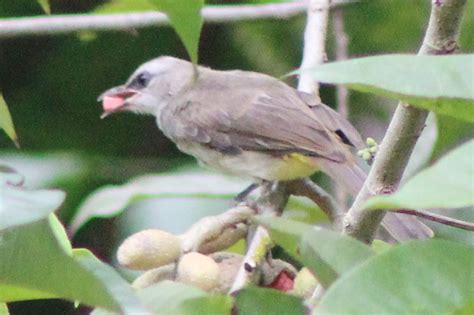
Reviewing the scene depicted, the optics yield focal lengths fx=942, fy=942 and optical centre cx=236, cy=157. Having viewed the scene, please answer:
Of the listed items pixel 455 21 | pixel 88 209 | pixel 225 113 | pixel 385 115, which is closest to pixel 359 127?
pixel 385 115

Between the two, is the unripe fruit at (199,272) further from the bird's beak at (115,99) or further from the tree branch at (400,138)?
the bird's beak at (115,99)

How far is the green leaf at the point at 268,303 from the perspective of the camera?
0.65 metres

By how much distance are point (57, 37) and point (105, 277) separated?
102 inches

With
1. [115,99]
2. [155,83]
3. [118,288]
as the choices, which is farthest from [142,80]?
[118,288]

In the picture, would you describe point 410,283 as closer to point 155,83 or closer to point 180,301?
point 180,301

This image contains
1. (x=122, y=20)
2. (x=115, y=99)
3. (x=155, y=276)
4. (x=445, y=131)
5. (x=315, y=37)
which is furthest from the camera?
(x=115, y=99)

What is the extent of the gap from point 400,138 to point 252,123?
5.63ft

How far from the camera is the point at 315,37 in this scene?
1.91m

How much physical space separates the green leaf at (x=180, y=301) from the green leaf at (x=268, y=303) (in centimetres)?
1

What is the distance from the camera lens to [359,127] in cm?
277

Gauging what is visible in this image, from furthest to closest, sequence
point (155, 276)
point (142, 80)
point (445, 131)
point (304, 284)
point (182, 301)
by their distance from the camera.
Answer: point (142, 80)
point (445, 131)
point (155, 276)
point (304, 284)
point (182, 301)

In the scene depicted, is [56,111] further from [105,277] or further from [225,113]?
[105,277]

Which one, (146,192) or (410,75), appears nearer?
(410,75)

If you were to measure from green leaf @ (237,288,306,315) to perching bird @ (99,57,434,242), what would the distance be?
1.15m
